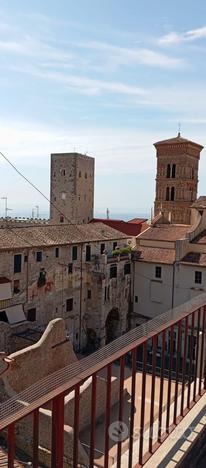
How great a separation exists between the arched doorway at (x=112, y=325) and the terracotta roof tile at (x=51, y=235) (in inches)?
272

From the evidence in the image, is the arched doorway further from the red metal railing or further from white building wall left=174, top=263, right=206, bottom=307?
the red metal railing

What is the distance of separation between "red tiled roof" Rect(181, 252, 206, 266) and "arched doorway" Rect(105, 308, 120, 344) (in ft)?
25.7

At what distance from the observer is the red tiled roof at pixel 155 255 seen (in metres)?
33.3

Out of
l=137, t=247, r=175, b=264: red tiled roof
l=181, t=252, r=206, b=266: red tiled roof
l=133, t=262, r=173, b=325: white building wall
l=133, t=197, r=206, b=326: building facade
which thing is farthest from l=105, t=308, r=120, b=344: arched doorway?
l=181, t=252, r=206, b=266: red tiled roof

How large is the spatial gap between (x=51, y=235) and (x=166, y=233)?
11494 millimetres

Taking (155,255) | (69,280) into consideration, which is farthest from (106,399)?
(155,255)

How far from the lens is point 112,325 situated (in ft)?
115

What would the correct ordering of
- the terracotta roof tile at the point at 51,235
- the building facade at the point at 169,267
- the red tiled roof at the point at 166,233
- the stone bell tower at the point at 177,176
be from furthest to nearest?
the stone bell tower at the point at 177,176, the red tiled roof at the point at 166,233, the building facade at the point at 169,267, the terracotta roof tile at the point at 51,235

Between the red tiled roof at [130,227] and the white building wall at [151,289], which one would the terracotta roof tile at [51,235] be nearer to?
the white building wall at [151,289]

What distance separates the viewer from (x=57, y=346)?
21.9 metres

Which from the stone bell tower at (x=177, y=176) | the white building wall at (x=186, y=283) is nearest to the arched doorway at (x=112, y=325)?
the white building wall at (x=186, y=283)

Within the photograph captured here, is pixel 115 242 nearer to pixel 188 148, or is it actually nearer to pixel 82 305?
pixel 82 305

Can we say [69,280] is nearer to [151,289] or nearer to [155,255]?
[151,289]

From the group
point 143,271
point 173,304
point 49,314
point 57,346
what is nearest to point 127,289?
point 143,271
